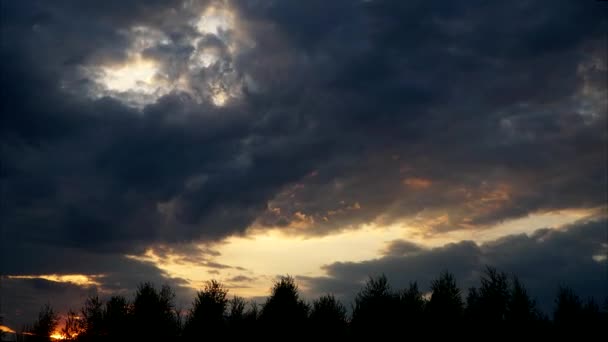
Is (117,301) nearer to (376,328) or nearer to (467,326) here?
(376,328)

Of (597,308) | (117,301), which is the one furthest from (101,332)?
(597,308)

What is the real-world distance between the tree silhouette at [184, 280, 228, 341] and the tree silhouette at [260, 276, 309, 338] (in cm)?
470

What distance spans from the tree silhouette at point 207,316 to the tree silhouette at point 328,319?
10.2m

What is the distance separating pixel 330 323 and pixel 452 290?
1320 centimetres

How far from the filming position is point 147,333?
55.2m

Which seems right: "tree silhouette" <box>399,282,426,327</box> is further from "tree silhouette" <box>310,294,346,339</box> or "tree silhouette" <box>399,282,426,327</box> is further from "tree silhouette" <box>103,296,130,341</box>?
"tree silhouette" <box>103,296,130,341</box>

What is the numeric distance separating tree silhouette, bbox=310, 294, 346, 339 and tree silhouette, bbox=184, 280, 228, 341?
10194mm

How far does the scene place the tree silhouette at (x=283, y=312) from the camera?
174 feet

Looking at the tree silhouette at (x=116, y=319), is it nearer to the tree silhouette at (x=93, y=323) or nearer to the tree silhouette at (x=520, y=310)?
the tree silhouette at (x=93, y=323)

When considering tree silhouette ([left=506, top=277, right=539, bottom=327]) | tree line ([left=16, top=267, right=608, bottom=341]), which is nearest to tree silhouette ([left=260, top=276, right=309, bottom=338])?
tree line ([left=16, top=267, right=608, bottom=341])

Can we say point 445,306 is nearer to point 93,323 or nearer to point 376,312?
point 376,312

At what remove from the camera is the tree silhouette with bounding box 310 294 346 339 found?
52.8 m

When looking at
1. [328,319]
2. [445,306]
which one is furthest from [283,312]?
[445,306]

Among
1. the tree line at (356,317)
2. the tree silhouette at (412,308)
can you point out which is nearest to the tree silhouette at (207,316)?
the tree line at (356,317)
